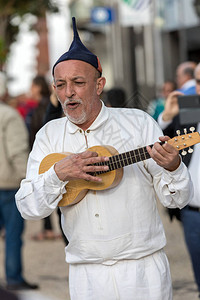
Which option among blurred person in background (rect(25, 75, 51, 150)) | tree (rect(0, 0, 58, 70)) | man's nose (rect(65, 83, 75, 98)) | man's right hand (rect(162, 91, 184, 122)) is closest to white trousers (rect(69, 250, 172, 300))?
man's nose (rect(65, 83, 75, 98))

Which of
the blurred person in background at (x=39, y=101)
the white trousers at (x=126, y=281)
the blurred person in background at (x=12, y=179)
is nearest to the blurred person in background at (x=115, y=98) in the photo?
the blurred person in background at (x=12, y=179)

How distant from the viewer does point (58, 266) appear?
24.7 ft

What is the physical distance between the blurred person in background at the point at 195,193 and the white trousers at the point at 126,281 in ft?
3.88

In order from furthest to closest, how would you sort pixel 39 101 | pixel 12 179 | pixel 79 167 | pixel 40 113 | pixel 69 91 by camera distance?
pixel 39 101, pixel 40 113, pixel 12 179, pixel 69 91, pixel 79 167

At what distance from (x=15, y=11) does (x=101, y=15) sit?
12.5 feet

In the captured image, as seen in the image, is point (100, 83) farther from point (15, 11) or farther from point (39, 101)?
point (15, 11)

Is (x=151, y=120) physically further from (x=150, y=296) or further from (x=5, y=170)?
(x=5, y=170)

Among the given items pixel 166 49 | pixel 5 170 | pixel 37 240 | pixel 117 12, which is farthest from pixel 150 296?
pixel 117 12

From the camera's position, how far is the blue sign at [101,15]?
1692 centimetres

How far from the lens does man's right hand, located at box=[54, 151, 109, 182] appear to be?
3057mm

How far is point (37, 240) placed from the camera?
30.1ft

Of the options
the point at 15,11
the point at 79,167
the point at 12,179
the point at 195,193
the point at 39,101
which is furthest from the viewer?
the point at 15,11

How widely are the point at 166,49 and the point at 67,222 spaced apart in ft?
45.2

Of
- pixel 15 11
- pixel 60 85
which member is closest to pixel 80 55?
pixel 60 85
